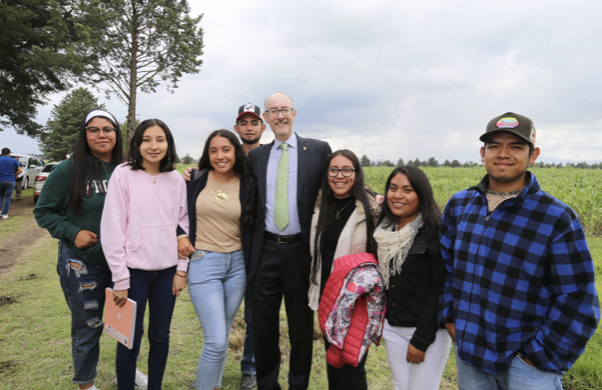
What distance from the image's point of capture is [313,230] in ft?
9.45

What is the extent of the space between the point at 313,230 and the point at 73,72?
692 inches

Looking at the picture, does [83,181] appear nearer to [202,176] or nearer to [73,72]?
[202,176]

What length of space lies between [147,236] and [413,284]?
6.43 ft

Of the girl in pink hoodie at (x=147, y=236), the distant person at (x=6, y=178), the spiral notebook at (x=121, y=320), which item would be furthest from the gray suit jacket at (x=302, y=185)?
the distant person at (x=6, y=178)

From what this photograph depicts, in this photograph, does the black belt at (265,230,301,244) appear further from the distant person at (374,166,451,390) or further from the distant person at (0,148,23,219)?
the distant person at (0,148,23,219)

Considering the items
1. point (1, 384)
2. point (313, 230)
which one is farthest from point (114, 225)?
point (1, 384)

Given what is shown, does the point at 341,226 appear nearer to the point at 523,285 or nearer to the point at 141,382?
the point at 523,285

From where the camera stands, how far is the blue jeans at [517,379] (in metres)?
1.78

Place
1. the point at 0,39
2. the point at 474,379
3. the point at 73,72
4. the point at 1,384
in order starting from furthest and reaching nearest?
the point at 73,72 → the point at 0,39 → the point at 1,384 → the point at 474,379

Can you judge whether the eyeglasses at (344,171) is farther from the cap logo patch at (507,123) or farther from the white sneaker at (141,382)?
the white sneaker at (141,382)

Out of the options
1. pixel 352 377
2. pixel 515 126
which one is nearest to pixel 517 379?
pixel 352 377

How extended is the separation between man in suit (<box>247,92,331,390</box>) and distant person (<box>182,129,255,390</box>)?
131mm

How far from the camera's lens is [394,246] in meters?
2.32

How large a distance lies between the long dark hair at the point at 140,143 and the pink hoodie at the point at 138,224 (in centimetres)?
6
